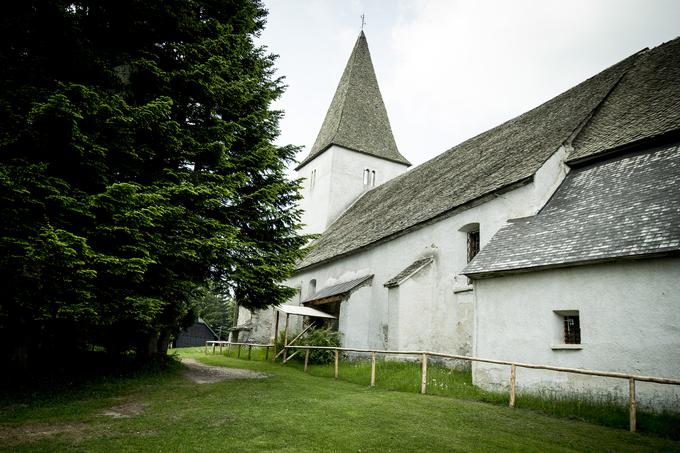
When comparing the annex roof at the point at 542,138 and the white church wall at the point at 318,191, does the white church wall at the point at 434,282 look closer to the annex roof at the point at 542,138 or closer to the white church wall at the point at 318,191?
the annex roof at the point at 542,138

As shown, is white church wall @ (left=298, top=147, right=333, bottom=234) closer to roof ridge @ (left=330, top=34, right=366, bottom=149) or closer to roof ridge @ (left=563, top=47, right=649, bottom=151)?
roof ridge @ (left=330, top=34, right=366, bottom=149)

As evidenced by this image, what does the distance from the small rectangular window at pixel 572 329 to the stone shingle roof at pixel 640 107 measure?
5.31 meters

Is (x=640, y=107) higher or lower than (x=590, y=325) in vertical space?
higher

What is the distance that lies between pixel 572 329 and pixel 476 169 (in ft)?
26.4

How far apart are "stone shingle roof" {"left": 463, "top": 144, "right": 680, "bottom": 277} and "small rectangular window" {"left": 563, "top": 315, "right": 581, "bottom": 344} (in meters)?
1.26

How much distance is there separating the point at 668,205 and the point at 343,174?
69.4ft

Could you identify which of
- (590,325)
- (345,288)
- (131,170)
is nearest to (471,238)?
(590,325)

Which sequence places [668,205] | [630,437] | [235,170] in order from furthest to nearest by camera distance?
[235,170] → [668,205] → [630,437]

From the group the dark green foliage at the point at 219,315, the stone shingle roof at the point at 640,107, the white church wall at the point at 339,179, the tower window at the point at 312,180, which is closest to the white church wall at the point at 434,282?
the stone shingle roof at the point at 640,107

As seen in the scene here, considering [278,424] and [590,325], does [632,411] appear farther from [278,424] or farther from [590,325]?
[278,424]

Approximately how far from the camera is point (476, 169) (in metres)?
16.3

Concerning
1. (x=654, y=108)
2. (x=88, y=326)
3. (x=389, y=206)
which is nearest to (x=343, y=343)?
(x=389, y=206)

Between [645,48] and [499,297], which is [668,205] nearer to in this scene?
[499,297]

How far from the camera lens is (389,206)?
21.3 meters
